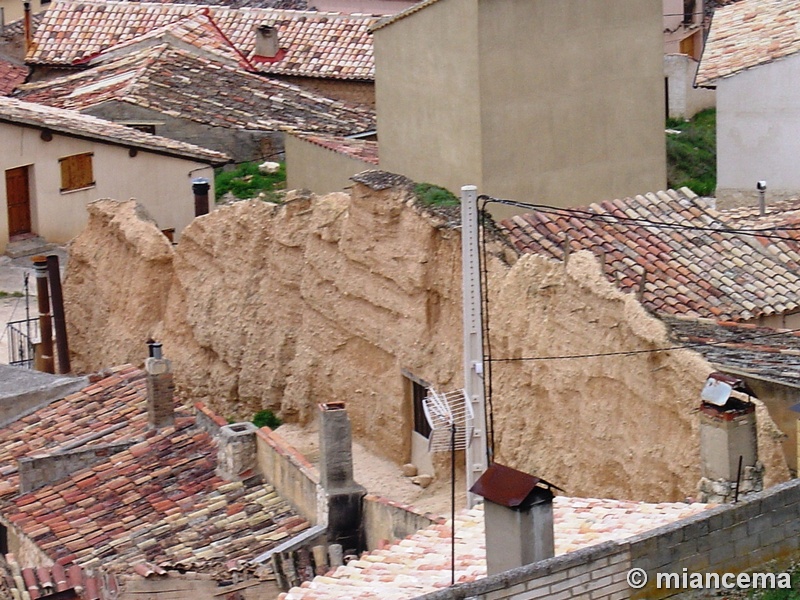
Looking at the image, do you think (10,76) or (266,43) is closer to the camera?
(266,43)

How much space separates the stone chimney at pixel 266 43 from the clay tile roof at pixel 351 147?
9.62 meters

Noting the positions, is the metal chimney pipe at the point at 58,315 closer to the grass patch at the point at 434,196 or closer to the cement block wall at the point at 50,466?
the cement block wall at the point at 50,466

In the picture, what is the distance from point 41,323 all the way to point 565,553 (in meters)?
14.6

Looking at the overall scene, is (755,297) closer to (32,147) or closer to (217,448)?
(217,448)

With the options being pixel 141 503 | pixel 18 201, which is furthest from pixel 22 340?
pixel 141 503

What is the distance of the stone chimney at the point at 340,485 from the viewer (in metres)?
17.8

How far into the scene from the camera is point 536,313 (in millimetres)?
17219

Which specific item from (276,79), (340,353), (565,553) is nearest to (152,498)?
(340,353)

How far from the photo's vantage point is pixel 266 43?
35.2m

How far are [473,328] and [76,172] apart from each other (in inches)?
491

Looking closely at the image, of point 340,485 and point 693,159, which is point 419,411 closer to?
point 340,485

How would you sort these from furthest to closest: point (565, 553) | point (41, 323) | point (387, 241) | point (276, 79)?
point (276, 79)
point (41, 323)
point (387, 241)
point (565, 553)

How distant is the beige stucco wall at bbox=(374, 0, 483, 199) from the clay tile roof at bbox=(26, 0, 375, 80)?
12120 mm

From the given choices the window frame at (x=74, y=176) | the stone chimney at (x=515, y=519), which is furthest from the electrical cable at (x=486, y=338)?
the window frame at (x=74, y=176)
